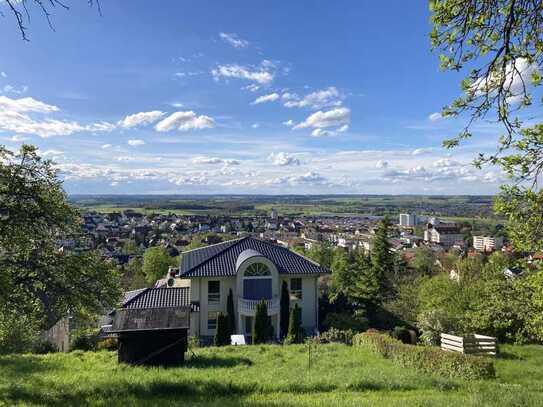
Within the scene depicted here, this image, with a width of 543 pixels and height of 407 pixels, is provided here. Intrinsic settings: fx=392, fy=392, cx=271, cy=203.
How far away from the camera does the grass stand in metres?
7.84

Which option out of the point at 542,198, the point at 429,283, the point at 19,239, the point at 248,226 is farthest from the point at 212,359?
the point at 248,226

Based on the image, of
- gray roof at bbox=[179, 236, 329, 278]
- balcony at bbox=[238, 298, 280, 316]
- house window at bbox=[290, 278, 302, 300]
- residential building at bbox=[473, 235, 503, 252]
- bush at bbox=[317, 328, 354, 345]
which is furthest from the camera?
residential building at bbox=[473, 235, 503, 252]

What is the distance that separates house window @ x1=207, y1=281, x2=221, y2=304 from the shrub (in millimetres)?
3225

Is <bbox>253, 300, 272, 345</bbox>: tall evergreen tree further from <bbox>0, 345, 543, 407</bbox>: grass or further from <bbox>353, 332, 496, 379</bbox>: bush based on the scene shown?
<bbox>353, 332, 496, 379</bbox>: bush

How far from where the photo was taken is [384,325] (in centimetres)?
2850

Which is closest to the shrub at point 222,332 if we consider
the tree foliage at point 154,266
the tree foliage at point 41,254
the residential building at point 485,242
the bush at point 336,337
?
the bush at point 336,337

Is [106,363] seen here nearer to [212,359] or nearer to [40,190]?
[212,359]

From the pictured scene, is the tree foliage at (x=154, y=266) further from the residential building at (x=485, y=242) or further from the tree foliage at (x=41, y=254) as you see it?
the residential building at (x=485, y=242)

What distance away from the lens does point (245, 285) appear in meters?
26.9

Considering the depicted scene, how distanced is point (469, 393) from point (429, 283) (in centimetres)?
1791

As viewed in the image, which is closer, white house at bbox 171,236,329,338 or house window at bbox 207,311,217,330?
white house at bbox 171,236,329,338

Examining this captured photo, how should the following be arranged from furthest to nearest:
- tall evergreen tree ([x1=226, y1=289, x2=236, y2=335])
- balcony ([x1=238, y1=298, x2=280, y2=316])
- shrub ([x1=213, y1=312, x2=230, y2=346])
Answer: tall evergreen tree ([x1=226, y1=289, x2=236, y2=335]), balcony ([x1=238, y1=298, x2=280, y2=316]), shrub ([x1=213, y1=312, x2=230, y2=346])

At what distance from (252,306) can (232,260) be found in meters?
3.94

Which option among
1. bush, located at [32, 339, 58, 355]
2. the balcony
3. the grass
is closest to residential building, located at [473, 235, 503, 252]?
the balcony
